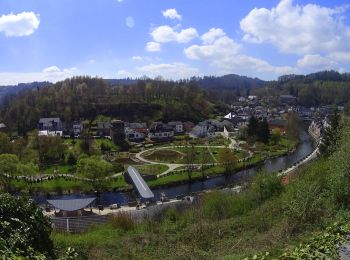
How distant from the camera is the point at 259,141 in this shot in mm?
57000

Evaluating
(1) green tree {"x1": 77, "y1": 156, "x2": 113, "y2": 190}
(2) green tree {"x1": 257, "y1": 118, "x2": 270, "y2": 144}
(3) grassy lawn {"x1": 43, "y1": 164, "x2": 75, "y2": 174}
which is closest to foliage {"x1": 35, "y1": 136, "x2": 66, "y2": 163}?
(3) grassy lawn {"x1": 43, "y1": 164, "x2": 75, "y2": 174}

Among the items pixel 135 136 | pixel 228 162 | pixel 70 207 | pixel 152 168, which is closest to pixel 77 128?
pixel 135 136

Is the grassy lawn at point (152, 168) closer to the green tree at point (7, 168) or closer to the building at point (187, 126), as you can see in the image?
the green tree at point (7, 168)

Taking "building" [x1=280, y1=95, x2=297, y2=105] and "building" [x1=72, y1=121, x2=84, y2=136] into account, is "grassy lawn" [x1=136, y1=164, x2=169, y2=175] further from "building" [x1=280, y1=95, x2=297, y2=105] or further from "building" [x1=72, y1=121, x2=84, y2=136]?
"building" [x1=280, y1=95, x2=297, y2=105]

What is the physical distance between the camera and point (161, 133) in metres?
63.4

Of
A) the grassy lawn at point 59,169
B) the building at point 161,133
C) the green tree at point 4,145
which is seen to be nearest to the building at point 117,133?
the building at point 161,133

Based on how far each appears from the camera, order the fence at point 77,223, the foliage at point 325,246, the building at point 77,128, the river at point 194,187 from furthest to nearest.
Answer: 1. the building at point 77,128
2. the river at point 194,187
3. the fence at point 77,223
4. the foliage at point 325,246

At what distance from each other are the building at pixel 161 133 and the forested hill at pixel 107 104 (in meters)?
13.3

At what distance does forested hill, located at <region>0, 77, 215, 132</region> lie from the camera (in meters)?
72.8

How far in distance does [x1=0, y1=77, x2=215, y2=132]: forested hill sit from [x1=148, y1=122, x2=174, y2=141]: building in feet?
43.6

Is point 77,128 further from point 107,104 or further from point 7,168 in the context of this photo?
point 7,168

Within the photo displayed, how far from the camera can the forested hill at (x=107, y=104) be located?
7281cm

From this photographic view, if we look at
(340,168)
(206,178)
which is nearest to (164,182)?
(206,178)

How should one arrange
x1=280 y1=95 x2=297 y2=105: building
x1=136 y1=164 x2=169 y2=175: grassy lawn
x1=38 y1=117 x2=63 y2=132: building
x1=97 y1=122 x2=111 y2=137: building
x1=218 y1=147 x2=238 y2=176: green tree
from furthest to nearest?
x1=280 y1=95 x2=297 y2=105: building
x1=38 y1=117 x2=63 y2=132: building
x1=97 y1=122 x2=111 y2=137: building
x1=218 y1=147 x2=238 y2=176: green tree
x1=136 y1=164 x2=169 y2=175: grassy lawn
